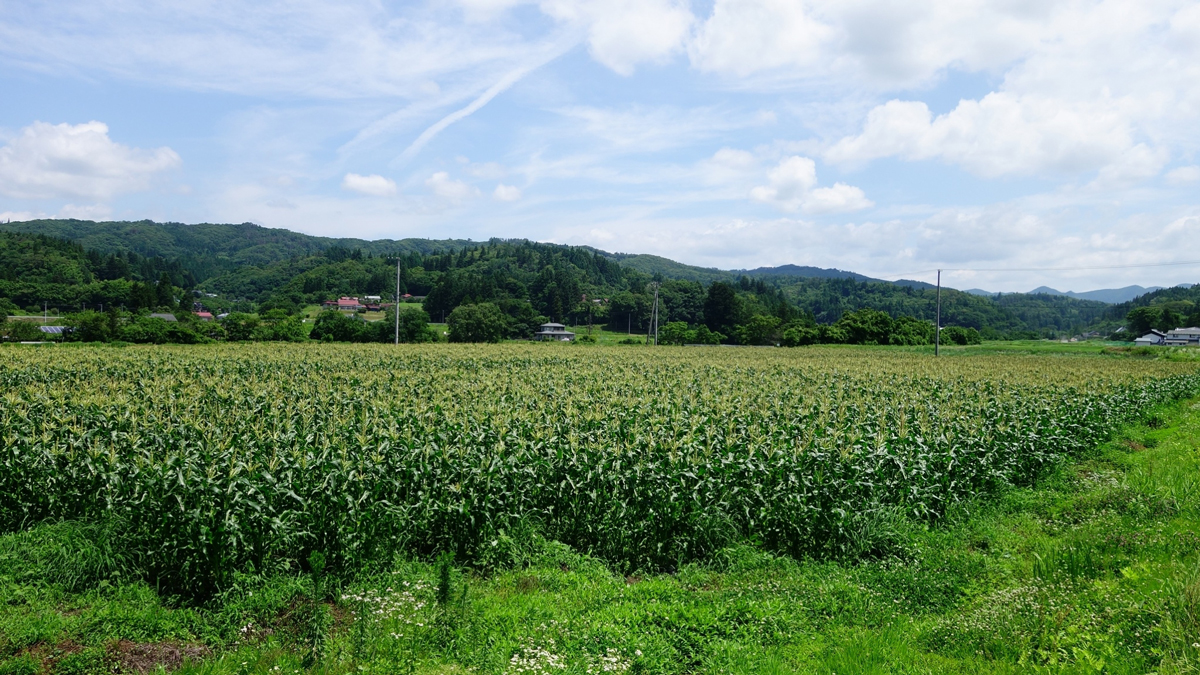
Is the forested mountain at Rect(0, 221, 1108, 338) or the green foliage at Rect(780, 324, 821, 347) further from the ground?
the forested mountain at Rect(0, 221, 1108, 338)

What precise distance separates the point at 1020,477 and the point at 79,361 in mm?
33745

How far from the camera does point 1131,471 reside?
12609mm

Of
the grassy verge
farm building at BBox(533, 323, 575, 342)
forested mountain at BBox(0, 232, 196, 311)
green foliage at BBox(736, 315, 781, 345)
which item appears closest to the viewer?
the grassy verge

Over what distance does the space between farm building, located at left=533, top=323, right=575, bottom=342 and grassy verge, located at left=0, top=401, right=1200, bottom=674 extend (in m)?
94.4

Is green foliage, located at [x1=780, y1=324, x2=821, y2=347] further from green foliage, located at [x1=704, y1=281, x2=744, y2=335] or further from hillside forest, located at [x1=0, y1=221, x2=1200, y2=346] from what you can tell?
green foliage, located at [x1=704, y1=281, x2=744, y2=335]

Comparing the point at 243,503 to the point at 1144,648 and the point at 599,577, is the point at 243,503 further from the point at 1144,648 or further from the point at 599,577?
the point at 1144,648

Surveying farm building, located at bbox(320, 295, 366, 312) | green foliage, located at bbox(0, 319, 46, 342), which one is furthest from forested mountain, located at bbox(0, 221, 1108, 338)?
green foliage, located at bbox(0, 319, 46, 342)

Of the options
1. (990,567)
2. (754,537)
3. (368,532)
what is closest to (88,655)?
(368,532)

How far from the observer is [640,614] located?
6.36 metres

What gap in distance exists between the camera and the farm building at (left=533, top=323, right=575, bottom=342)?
106 m

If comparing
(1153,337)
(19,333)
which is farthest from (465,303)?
(1153,337)

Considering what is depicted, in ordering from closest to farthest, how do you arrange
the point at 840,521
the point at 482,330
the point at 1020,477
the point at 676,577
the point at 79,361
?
1. the point at 676,577
2. the point at 840,521
3. the point at 1020,477
4. the point at 79,361
5. the point at 482,330

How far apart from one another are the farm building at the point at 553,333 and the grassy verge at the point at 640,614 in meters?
94.4

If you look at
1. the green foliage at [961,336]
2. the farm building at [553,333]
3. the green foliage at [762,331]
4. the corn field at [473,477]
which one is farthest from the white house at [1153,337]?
the corn field at [473,477]
